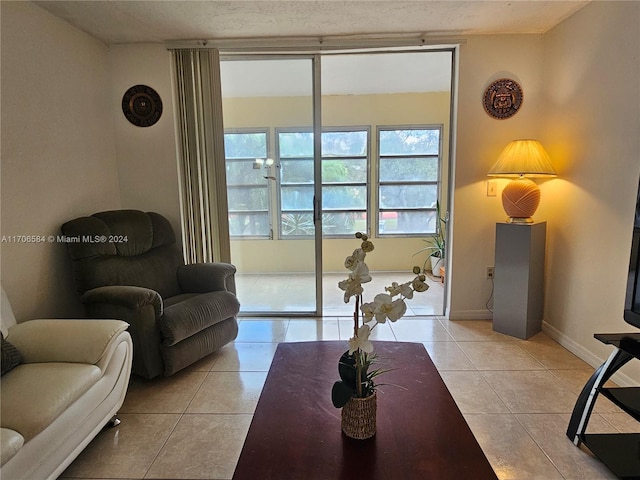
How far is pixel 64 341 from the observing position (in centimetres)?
176

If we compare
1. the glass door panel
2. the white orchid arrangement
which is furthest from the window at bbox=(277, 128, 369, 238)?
the white orchid arrangement

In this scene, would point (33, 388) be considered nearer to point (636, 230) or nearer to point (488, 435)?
point (488, 435)

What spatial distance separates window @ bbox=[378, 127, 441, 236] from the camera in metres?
5.23

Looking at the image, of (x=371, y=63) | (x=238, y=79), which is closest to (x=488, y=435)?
(x=238, y=79)

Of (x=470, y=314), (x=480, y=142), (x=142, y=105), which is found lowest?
(x=470, y=314)

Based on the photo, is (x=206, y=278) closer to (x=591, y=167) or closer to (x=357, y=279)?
(x=357, y=279)

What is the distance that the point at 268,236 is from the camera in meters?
3.46

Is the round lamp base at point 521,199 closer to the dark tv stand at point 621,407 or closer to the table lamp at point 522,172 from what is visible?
the table lamp at point 522,172

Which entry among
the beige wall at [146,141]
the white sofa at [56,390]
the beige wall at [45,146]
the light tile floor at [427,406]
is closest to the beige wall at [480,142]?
the light tile floor at [427,406]

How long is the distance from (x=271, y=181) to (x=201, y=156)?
0.65 m

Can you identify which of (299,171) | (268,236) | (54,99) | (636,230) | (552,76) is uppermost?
(552,76)

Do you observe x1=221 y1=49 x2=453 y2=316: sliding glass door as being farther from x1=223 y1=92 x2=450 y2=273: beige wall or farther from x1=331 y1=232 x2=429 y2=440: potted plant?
x1=331 y1=232 x2=429 y2=440: potted plant

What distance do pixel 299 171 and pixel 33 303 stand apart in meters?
2.21

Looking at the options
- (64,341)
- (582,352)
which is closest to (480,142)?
(582,352)
